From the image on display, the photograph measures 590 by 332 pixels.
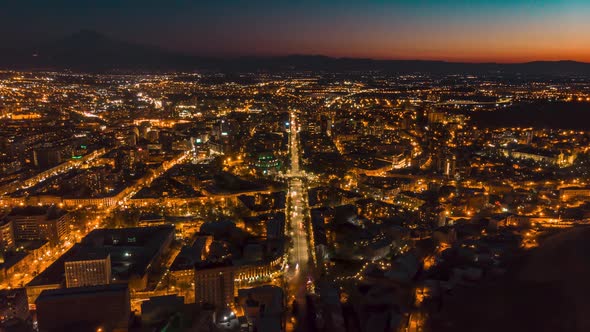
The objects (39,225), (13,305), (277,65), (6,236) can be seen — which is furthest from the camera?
(277,65)

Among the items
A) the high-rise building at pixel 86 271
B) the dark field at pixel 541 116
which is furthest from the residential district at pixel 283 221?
the dark field at pixel 541 116

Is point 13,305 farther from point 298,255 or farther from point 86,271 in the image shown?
point 298,255

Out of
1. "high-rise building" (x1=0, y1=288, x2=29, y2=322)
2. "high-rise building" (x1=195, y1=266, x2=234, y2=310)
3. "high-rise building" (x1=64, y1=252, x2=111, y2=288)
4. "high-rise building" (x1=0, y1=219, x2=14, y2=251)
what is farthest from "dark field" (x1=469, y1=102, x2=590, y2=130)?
"high-rise building" (x1=0, y1=288, x2=29, y2=322)

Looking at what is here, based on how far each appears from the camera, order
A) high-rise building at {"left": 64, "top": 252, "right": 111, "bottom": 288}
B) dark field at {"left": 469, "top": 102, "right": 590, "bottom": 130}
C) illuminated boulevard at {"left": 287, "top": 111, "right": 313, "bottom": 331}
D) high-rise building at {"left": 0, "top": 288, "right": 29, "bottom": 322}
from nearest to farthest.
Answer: high-rise building at {"left": 0, "top": 288, "right": 29, "bottom": 322} → illuminated boulevard at {"left": 287, "top": 111, "right": 313, "bottom": 331} → high-rise building at {"left": 64, "top": 252, "right": 111, "bottom": 288} → dark field at {"left": 469, "top": 102, "right": 590, "bottom": 130}

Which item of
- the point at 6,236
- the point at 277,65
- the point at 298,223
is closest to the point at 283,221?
the point at 298,223

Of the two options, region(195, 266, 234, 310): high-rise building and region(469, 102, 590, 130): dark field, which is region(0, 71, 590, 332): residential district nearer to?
region(195, 266, 234, 310): high-rise building

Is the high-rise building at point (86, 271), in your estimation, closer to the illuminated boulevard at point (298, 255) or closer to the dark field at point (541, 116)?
the illuminated boulevard at point (298, 255)

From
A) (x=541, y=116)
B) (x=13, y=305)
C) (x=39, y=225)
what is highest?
(x=541, y=116)
